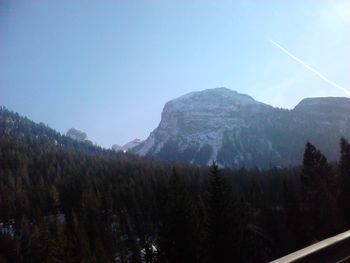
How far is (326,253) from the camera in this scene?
515 cm

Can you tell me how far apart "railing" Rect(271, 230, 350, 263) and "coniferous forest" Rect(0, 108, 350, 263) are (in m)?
32.6

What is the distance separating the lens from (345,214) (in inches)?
1768

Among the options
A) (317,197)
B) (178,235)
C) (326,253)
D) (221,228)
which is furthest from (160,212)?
(326,253)

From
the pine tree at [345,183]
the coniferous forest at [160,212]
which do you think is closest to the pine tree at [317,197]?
the coniferous forest at [160,212]

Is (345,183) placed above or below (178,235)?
above

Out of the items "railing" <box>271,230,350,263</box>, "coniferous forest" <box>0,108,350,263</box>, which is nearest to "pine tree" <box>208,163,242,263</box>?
"coniferous forest" <box>0,108,350,263</box>

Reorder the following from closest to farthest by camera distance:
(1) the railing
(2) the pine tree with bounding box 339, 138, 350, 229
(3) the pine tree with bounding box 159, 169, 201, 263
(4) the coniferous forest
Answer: (1) the railing
(3) the pine tree with bounding box 159, 169, 201, 263
(4) the coniferous forest
(2) the pine tree with bounding box 339, 138, 350, 229

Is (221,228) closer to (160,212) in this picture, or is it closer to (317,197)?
(317,197)

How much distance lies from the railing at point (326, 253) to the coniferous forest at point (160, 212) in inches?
1285

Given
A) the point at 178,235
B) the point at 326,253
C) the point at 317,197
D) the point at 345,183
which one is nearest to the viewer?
the point at 326,253

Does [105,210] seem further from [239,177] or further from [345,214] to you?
[345,214]

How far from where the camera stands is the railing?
15.2 ft

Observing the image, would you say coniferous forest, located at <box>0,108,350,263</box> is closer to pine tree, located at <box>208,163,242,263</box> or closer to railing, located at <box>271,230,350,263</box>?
pine tree, located at <box>208,163,242,263</box>

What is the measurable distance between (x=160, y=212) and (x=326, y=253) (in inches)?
2369
